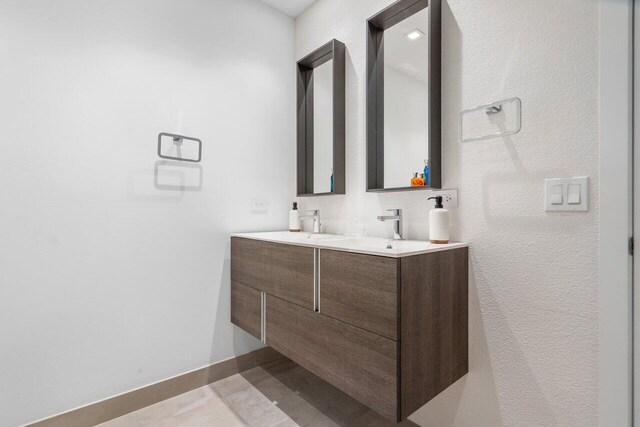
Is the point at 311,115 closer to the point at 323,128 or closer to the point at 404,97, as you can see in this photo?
the point at 323,128

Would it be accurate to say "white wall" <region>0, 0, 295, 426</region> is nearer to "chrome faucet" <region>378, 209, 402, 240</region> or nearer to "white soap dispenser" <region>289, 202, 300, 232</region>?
"white soap dispenser" <region>289, 202, 300, 232</region>

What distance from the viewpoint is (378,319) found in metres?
1.12

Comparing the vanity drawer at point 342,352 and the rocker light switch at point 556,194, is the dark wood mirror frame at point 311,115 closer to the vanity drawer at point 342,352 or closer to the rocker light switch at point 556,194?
the vanity drawer at point 342,352

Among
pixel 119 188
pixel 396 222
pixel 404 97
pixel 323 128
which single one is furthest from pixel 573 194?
pixel 119 188

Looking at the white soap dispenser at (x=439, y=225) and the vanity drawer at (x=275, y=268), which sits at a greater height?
the white soap dispenser at (x=439, y=225)

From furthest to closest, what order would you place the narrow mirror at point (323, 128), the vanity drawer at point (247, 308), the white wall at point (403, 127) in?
the narrow mirror at point (323, 128) → the vanity drawer at point (247, 308) → the white wall at point (403, 127)

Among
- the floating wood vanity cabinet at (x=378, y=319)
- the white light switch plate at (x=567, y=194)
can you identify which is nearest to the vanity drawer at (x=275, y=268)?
the floating wood vanity cabinet at (x=378, y=319)

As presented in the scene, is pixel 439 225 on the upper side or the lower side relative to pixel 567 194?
lower

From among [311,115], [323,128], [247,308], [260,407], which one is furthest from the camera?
[311,115]

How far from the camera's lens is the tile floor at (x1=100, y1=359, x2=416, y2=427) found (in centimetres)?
159

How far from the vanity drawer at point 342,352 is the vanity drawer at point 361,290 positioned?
42 millimetres

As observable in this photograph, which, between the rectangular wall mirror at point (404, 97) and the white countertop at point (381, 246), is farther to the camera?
the rectangular wall mirror at point (404, 97)

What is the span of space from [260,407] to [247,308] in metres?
0.51

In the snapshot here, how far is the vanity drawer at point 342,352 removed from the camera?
3.60 ft
